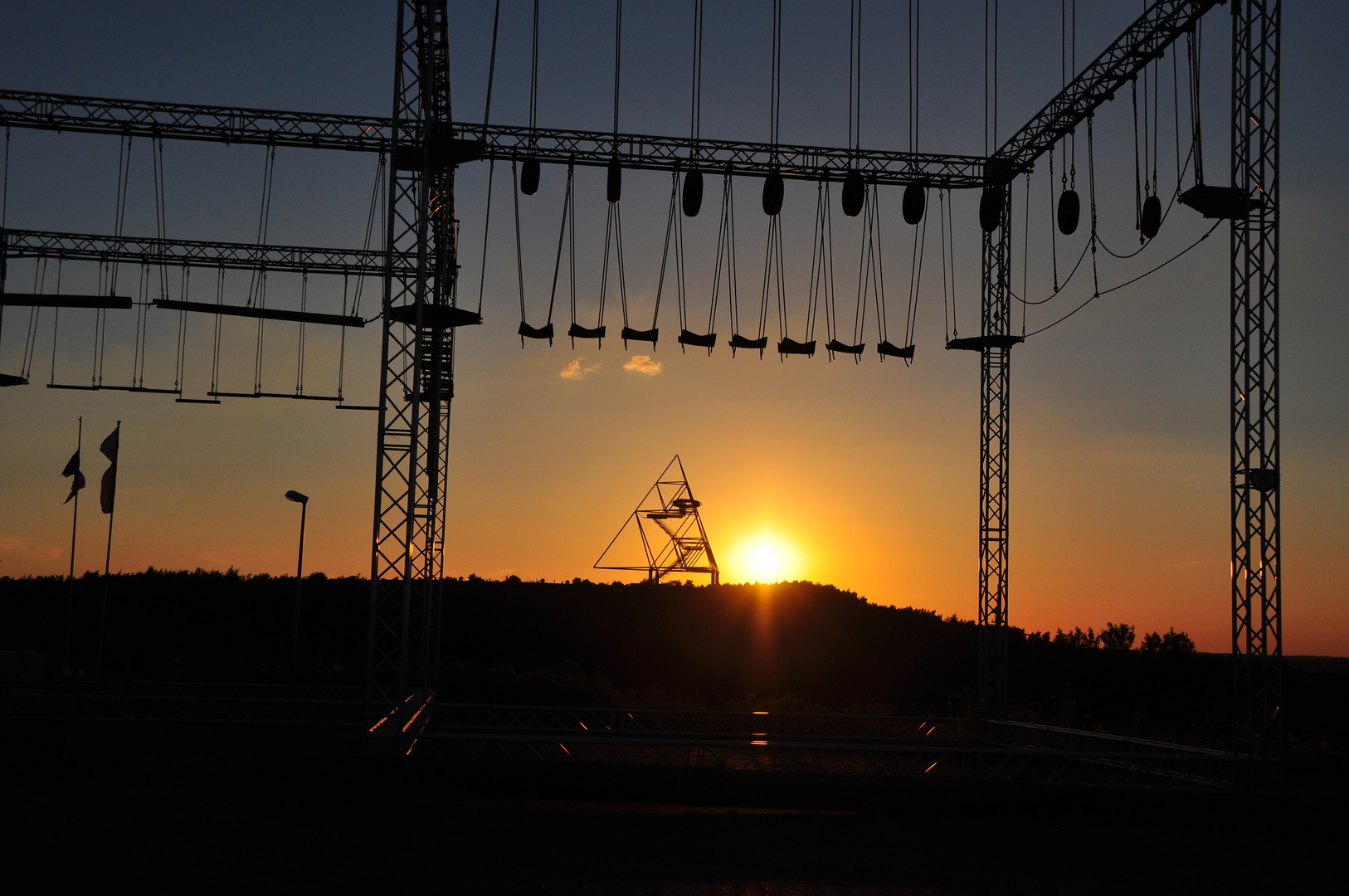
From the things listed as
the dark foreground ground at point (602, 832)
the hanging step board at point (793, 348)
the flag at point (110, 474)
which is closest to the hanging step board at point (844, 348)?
the hanging step board at point (793, 348)

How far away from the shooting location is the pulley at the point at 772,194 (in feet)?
51.8

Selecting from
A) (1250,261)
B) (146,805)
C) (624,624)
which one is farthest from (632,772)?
(624,624)

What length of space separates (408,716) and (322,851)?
531cm

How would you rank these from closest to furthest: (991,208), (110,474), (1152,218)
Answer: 1. (1152,218)
2. (991,208)
3. (110,474)

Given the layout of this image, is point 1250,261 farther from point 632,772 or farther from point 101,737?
point 101,737

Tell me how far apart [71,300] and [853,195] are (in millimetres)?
13549

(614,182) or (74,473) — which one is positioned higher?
(614,182)

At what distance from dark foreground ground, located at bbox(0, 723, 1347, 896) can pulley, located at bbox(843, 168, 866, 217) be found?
28.0ft

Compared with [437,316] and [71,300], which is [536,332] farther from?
[71,300]

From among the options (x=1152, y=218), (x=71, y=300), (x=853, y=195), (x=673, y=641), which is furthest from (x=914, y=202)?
(x=673, y=641)

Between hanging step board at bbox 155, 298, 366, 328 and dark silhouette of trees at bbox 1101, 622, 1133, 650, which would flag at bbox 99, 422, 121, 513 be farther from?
dark silhouette of trees at bbox 1101, 622, 1133, 650

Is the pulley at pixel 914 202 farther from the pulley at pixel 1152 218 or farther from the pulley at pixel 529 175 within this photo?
the pulley at pixel 529 175

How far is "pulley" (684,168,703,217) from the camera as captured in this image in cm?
1548

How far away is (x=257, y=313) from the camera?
17375 mm
